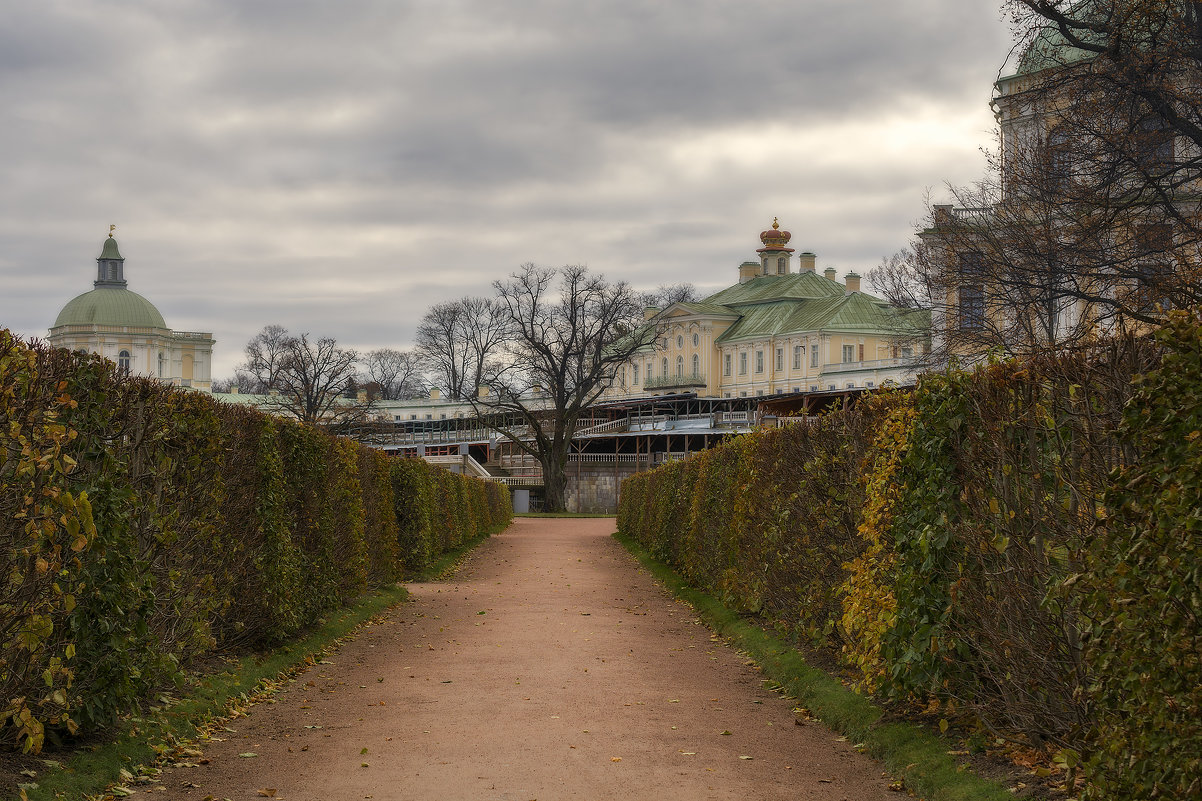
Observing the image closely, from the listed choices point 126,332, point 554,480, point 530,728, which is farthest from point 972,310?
point 126,332

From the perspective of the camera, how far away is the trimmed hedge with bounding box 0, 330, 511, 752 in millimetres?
5227

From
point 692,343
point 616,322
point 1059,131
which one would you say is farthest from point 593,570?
point 692,343

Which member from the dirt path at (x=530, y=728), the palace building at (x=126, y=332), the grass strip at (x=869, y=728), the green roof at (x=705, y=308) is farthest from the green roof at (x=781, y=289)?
the grass strip at (x=869, y=728)

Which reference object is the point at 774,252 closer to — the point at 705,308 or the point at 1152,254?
the point at 705,308

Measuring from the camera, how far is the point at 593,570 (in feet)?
72.7

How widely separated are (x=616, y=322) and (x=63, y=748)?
172 feet

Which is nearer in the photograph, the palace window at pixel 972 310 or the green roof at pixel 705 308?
the palace window at pixel 972 310

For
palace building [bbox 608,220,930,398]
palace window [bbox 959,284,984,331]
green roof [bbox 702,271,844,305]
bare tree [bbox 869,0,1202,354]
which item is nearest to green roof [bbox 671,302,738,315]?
palace building [bbox 608,220,930,398]

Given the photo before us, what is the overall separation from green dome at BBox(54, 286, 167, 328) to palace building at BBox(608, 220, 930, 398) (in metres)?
55.5

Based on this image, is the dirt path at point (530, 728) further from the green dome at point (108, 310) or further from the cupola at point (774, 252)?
the green dome at point (108, 310)

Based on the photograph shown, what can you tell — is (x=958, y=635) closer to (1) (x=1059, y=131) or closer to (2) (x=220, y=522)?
(2) (x=220, y=522)

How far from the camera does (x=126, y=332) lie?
124938mm

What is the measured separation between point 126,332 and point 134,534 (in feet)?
417

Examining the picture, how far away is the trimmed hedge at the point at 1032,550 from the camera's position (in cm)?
384
